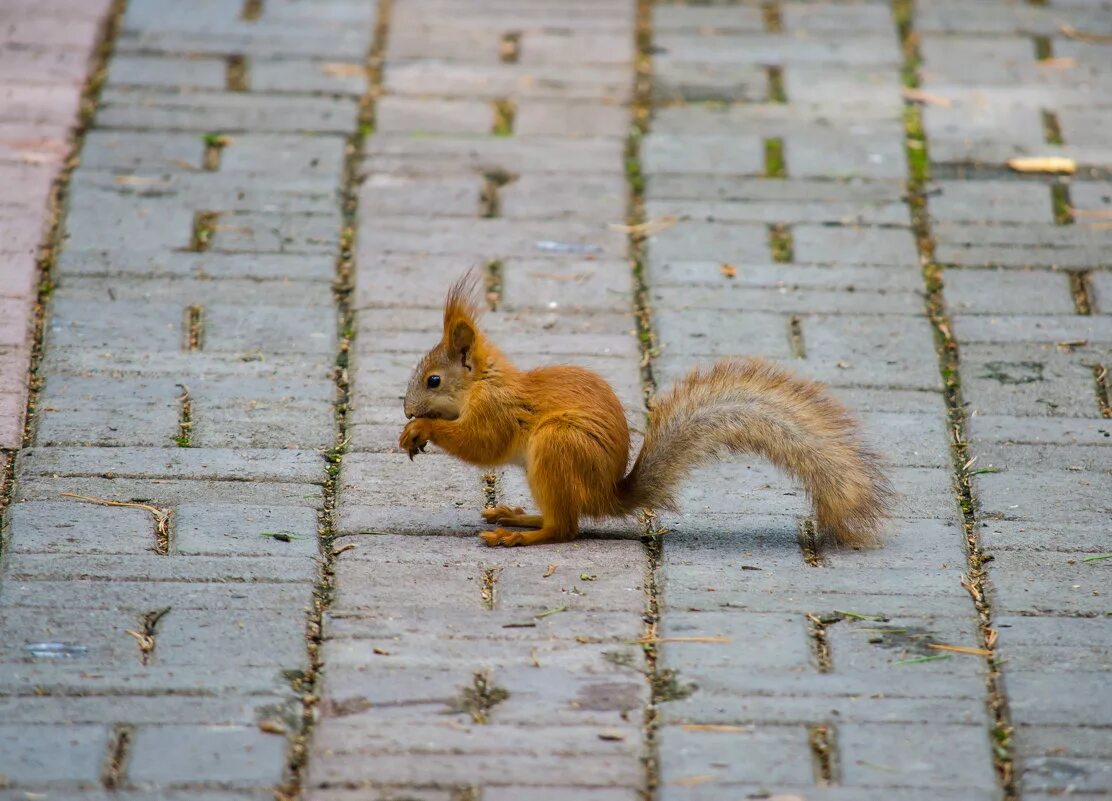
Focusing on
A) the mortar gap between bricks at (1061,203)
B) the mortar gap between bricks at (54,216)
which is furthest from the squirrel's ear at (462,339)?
the mortar gap between bricks at (1061,203)

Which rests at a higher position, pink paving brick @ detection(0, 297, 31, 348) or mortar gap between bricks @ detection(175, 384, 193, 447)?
pink paving brick @ detection(0, 297, 31, 348)

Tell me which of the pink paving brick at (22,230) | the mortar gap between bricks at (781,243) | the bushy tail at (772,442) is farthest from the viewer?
the mortar gap between bricks at (781,243)

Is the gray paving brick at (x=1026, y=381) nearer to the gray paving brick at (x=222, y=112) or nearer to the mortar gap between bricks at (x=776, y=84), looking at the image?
the mortar gap between bricks at (x=776, y=84)

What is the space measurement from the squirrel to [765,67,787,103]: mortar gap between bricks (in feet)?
9.70

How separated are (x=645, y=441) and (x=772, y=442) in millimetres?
327

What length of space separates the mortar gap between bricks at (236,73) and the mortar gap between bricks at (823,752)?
434cm

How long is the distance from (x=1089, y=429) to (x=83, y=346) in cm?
294

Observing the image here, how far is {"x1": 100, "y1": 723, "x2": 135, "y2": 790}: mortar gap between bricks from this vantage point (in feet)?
10.1

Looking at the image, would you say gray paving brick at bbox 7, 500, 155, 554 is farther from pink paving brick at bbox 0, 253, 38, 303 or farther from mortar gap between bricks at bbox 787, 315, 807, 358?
mortar gap between bricks at bbox 787, 315, 807, 358

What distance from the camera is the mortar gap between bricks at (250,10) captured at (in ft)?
24.4

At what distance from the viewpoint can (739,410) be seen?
4078 mm

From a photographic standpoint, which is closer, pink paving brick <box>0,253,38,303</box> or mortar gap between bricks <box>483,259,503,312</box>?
pink paving brick <box>0,253,38,303</box>

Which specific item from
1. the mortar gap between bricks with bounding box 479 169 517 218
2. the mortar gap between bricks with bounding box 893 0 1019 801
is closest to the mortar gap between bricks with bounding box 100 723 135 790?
the mortar gap between bricks with bounding box 893 0 1019 801

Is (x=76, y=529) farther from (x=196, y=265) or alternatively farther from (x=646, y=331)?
(x=646, y=331)
